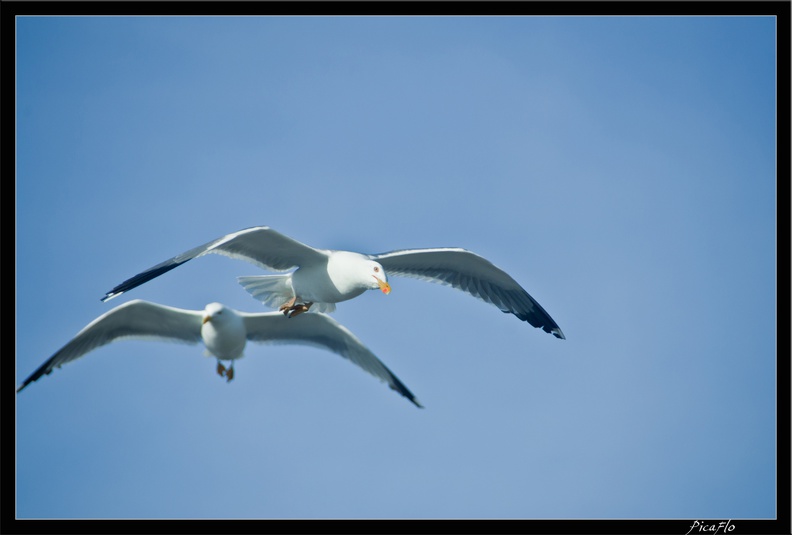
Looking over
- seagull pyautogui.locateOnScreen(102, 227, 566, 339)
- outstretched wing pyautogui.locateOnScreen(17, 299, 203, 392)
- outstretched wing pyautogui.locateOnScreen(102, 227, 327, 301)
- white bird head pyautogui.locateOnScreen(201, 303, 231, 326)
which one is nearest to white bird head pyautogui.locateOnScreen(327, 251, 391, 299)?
seagull pyautogui.locateOnScreen(102, 227, 566, 339)

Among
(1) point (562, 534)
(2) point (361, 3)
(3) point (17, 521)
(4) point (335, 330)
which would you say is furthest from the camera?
(4) point (335, 330)

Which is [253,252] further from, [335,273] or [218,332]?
[218,332]

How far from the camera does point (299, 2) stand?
9.43m

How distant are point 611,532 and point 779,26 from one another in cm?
485

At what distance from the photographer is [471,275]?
35.3 ft

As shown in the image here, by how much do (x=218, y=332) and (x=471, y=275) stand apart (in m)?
3.09

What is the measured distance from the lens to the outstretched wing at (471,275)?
10.2 meters

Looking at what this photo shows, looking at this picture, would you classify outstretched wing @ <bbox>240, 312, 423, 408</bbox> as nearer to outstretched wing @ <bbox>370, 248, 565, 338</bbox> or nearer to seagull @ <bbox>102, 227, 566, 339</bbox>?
seagull @ <bbox>102, 227, 566, 339</bbox>

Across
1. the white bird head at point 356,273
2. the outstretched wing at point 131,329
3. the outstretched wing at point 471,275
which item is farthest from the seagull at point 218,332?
the outstretched wing at point 471,275

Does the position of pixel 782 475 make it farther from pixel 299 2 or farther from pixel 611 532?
pixel 299 2

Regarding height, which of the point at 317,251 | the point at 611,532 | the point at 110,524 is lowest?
the point at 611,532

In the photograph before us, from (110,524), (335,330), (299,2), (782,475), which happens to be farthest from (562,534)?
(299,2)

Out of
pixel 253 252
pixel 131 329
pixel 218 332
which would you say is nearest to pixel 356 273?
pixel 253 252

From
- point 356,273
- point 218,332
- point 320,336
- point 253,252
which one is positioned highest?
point 253,252
